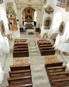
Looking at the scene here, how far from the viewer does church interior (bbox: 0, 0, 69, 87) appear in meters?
8.34

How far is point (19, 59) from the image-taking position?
11.4 metres

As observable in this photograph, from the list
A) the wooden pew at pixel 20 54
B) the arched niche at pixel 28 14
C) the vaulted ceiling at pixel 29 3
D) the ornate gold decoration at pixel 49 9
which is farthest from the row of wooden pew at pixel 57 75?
the arched niche at pixel 28 14

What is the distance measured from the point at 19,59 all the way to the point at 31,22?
50.1ft

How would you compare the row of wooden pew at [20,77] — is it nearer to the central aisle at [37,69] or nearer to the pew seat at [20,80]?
the pew seat at [20,80]

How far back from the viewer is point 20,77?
807 centimetres

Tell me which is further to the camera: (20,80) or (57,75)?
(57,75)

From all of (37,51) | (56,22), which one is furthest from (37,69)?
(56,22)

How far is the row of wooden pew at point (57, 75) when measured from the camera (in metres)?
7.77

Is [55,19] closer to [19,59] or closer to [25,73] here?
[19,59]

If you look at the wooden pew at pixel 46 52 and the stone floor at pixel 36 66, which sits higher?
the wooden pew at pixel 46 52

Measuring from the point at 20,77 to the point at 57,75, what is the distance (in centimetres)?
233

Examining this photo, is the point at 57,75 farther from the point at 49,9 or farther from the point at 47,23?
the point at 49,9

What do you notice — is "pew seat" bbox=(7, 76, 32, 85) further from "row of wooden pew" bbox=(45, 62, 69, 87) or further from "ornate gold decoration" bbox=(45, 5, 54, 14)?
"ornate gold decoration" bbox=(45, 5, 54, 14)

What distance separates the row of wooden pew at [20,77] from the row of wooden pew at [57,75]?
4.39 feet
